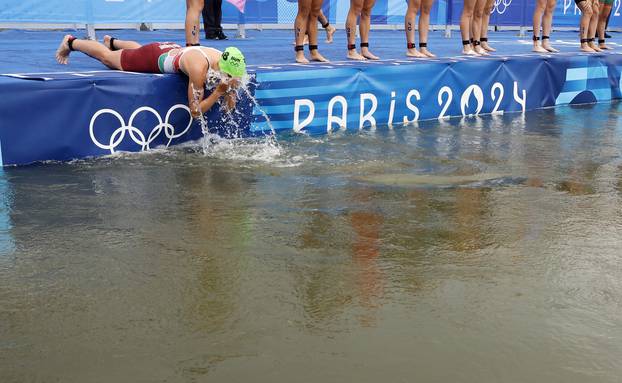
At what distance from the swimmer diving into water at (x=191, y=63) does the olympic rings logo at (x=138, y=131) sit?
0.26 m

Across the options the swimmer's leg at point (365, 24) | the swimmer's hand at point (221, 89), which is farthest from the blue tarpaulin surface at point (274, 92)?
the swimmer's hand at point (221, 89)

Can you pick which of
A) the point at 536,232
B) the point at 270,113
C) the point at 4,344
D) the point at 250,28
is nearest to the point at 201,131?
the point at 270,113

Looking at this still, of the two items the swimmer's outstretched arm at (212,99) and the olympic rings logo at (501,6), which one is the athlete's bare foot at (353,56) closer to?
the swimmer's outstretched arm at (212,99)

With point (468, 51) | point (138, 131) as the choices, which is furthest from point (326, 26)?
point (138, 131)

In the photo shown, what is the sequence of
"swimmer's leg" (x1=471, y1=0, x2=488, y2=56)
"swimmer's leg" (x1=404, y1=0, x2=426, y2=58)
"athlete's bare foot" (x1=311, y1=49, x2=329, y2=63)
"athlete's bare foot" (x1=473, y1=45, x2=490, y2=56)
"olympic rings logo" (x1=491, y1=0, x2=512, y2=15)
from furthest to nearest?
1. "olympic rings logo" (x1=491, y1=0, x2=512, y2=15)
2. "athlete's bare foot" (x1=473, y1=45, x2=490, y2=56)
3. "swimmer's leg" (x1=471, y1=0, x2=488, y2=56)
4. "swimmer's leg" (x1=404, y1=0, x2=426, y2=58)
5. "athlete's bare foot" (x1=311, y1=49, x2=329, y2=63)

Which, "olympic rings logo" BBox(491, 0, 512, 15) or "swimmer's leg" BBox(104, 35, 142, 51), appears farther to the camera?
"olympic rings logo" BBox(491, 0, 512, 15)

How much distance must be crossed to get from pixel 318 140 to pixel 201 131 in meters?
1.23

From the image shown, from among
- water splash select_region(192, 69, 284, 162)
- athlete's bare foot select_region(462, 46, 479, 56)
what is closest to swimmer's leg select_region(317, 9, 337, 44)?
athlete's bare foot select_region(462, 46, 479, 56)

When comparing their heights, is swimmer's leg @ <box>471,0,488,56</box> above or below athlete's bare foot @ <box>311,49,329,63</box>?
above

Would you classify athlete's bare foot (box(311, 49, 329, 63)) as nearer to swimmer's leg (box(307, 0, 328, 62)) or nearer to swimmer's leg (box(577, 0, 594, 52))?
swimmer's leg (box(307, 0, 328, 62))

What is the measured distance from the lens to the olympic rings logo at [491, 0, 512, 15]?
17.0 metres

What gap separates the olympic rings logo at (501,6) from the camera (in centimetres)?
1702

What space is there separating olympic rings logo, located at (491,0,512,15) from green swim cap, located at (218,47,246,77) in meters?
12.0

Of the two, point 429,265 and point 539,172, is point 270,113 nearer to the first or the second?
point 539,172
